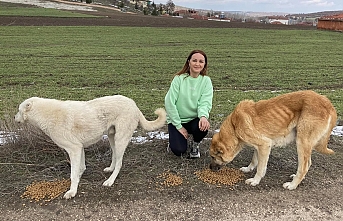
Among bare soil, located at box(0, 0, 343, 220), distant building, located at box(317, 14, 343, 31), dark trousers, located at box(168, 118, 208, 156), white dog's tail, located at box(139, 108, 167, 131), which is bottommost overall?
bare soil, located at box(0, 0, 343, 220)

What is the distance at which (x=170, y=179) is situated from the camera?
4434 mm

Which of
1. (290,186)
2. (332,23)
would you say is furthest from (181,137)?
(332,23)

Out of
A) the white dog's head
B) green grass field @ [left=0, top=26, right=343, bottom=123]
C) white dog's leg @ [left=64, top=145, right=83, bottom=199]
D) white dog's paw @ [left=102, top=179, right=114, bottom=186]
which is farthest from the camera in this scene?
green grass field @ [left=0, top=26, right=343, bottom=123]

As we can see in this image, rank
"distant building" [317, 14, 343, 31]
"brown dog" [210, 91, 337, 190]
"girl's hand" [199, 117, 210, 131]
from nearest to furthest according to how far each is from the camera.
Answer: "brown dog" [210, 91, 337, 190] < "girl's hand" [199, 117, 210, 131] < "distant building" [317, 14, 343, 31]

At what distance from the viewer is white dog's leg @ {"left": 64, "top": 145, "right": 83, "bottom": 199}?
391 centimetres

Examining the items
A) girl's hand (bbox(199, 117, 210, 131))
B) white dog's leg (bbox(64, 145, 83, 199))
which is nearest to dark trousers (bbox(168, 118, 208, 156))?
girl's hand (bbox(199, 117, 210, 131))

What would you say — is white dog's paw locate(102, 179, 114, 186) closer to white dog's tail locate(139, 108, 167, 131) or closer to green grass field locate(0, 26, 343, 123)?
white dog's tail locate(139, 108, 167, 131)

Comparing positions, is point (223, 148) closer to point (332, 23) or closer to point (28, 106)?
point (28, 106)

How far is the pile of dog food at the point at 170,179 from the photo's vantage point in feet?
14.3

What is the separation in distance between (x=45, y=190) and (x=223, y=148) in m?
2.48

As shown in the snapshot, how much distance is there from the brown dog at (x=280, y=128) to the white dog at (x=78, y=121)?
4.43 ft

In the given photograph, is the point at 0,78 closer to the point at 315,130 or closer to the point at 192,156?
the point at 192,156

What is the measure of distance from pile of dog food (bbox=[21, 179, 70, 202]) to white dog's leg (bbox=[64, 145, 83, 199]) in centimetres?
18

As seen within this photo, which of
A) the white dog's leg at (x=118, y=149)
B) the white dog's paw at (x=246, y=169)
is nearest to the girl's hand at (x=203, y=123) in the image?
the white dog's paw at (x=246, y=169)
